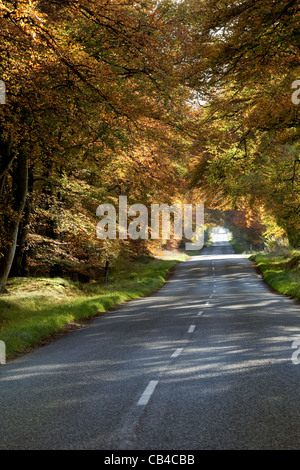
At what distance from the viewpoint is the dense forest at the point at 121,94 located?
1039 cm

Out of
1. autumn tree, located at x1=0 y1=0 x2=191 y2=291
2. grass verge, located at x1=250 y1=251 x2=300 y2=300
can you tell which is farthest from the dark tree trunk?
grass verge, located at x1=250 y1=251 x2=300 y2=300

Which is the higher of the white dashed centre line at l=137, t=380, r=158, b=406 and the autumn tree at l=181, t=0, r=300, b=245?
the autumn tree at l=181, t=0, r=300, b=245

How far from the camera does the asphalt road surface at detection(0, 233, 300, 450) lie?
4.77 m

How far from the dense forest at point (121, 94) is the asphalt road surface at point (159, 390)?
5268 mm

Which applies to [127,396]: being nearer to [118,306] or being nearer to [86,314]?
[86,314]

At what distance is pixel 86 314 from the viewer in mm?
16734

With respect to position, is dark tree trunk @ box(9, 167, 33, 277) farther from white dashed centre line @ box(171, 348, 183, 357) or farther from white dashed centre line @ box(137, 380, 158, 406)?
white dashed centre line @ box(137, 380, 158, 406)

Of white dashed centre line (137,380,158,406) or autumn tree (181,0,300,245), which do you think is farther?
autumn tree (181,0,300,245)

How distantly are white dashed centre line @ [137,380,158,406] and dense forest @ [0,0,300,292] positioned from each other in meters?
6.12

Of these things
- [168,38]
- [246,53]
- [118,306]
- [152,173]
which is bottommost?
[118,306]

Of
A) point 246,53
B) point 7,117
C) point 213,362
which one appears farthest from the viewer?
point 7,117

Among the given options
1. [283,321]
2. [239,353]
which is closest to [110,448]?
[239,353]

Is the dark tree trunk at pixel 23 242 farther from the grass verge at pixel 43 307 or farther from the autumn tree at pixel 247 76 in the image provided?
the autumn tree at pixel 247 76
